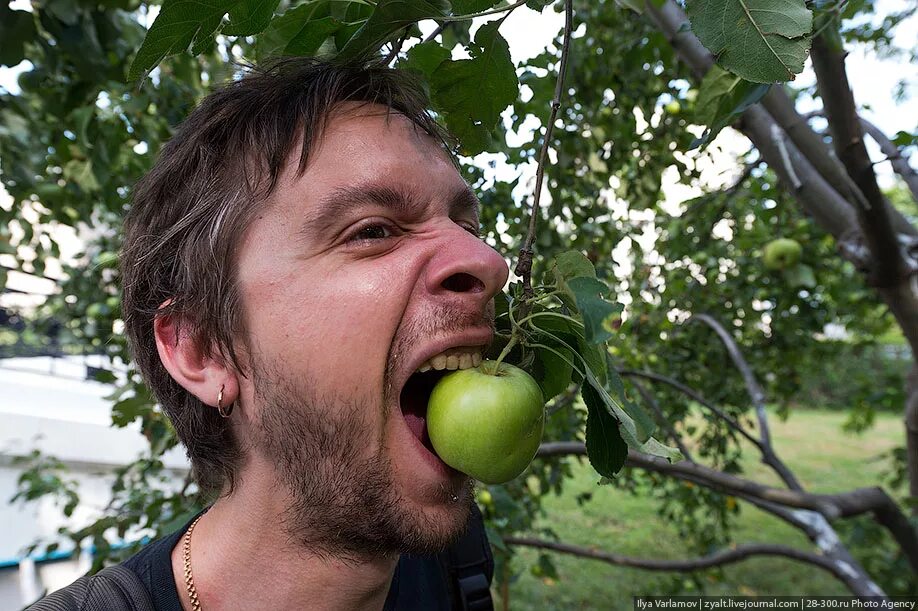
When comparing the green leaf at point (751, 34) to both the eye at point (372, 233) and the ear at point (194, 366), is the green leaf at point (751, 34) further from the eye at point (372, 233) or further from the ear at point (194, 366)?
the ear at point (194, 366)

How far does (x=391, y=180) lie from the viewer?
1.32 meters

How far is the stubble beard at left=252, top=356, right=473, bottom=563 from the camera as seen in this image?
1227mm

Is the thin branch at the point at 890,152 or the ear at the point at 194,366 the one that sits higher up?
the thin branch at the point at 890,152

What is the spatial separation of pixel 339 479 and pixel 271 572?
35 cm

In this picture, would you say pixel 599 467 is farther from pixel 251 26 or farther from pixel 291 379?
pixel 251 26

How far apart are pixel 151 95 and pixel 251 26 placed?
7.70 ft

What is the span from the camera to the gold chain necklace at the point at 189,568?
4.55ft

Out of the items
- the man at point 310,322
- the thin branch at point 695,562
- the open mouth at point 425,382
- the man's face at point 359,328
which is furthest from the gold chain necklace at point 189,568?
the thin branch at point 695,562

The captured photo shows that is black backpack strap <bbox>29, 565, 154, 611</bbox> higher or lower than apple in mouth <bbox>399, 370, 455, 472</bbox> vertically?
lower

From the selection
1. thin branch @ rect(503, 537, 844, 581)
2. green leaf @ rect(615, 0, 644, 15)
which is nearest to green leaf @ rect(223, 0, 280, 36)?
green leaf @ rect(615, 0, 644, 15)

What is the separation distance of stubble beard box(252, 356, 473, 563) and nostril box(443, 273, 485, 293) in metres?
0.26

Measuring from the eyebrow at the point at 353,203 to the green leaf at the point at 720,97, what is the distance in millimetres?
629

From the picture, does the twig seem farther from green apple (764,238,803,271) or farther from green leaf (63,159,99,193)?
green leaf (63,159,99,193)

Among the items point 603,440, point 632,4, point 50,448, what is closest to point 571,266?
point 603,440
